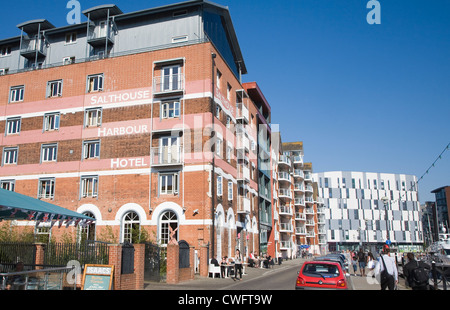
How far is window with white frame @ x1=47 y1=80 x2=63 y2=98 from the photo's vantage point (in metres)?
33.1

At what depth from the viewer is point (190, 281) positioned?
866 inches

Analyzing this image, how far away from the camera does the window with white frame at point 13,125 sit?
110 feet

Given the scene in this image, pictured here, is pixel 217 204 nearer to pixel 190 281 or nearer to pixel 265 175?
pixel 190 281

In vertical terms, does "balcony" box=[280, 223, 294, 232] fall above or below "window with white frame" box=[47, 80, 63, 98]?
below

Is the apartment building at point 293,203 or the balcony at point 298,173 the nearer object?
the apartment building at point 293,203

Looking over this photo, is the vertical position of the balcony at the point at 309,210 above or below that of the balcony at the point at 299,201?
below

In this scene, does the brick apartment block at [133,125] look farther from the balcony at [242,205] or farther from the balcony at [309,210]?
the balcony at [309,210]

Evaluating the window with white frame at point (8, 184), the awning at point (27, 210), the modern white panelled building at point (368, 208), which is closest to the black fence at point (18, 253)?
the awning at point (27, 210)

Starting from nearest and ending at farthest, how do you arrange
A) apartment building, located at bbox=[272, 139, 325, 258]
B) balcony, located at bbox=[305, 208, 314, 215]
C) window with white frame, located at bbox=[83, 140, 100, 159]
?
window with white frame, located at bbox=[83, 140, 100, 159], apartment building, located at bbox=[272, 139, 325, 258], balcony, located at bbox=[305, 208, 314, 215]

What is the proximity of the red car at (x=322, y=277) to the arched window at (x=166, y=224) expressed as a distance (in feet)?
50.4

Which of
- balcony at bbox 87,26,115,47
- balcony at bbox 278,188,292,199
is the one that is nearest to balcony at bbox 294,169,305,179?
balcony at bbox 278,188,292,199

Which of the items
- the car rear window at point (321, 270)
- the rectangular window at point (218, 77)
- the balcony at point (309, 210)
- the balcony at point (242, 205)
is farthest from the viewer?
the balcony at point (309, 210)

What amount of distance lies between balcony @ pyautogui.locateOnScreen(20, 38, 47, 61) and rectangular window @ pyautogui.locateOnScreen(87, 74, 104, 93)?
270 inches

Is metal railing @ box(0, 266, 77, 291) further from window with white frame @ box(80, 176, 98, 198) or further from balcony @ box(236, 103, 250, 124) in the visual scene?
balcony @ box(236, 103, 250, 124)
